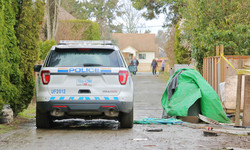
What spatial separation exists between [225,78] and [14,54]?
18.3 feet

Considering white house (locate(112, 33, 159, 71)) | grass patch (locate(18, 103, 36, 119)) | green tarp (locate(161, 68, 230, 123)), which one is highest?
white house (locate(112, 33, 159, 71))

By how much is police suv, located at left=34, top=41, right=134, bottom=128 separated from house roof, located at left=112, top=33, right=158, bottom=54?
66.6m

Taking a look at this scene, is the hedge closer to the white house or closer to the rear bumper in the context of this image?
the rear bumper

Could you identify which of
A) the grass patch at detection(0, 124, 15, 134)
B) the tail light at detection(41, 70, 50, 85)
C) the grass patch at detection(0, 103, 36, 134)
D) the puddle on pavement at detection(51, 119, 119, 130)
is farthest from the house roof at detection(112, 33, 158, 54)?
the tail light at detection(41, 70, 50, 85)

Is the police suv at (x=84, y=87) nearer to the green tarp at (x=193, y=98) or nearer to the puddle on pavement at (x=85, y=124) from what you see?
the puddle on pavement at (x=85, y=124)

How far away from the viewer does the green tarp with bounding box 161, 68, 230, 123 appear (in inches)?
416

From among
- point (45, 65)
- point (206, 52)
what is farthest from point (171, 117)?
point (206, 52)

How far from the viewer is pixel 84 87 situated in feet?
29.3

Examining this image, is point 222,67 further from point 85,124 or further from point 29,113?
point 29,113

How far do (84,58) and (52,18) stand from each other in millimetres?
26670

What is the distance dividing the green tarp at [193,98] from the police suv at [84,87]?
6.32ft

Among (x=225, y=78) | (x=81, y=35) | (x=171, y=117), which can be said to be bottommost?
(x=171, y=117)

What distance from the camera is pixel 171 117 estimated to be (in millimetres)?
11430

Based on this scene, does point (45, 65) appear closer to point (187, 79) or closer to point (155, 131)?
point (155, 131)
